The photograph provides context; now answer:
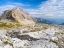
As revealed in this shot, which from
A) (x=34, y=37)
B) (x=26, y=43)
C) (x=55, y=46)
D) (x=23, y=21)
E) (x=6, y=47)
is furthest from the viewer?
(x=23, y=21)

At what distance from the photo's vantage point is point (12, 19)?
14738 cm

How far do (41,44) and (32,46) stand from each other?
3159 millimetres

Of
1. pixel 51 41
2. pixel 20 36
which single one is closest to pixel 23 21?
pixel 20 36

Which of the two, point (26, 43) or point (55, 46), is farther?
point (26, 43)

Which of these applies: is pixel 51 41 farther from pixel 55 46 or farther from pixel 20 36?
pixel 20 36

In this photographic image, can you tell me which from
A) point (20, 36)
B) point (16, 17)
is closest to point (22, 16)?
point (16, 17)

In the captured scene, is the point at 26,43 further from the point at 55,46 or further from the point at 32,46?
the point at 55,46

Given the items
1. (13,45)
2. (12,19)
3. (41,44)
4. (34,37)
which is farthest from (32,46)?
(12,19)

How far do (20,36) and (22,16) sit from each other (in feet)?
303

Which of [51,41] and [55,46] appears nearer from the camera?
[55,46]

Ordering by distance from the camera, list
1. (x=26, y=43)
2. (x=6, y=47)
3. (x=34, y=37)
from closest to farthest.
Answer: (x=6, y=47)
(x=26, y=43)
(x=34, y=37)

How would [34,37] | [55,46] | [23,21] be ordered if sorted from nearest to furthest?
[55,46]
[34,37]
[23,21]

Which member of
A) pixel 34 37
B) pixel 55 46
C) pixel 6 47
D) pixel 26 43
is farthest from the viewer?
pixel 34 37

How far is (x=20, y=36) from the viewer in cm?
5469
